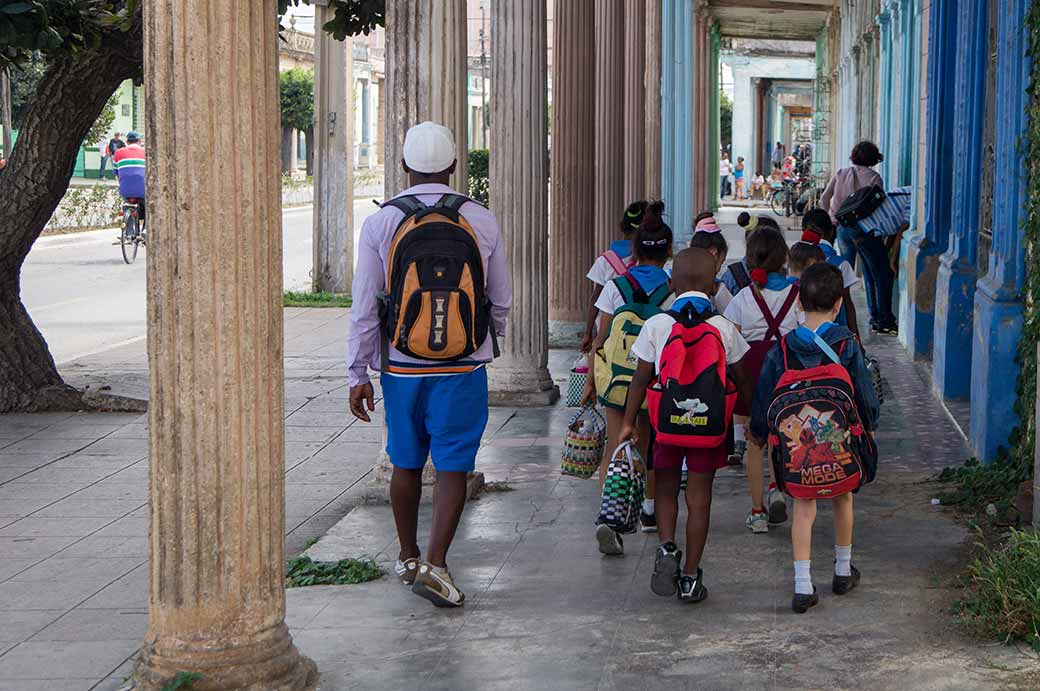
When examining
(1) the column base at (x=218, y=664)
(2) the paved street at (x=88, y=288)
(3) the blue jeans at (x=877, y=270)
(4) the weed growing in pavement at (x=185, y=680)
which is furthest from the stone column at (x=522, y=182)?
(4) the weed growing in pavement at (x=185, y=680)

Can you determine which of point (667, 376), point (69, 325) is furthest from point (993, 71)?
point (69, 325)

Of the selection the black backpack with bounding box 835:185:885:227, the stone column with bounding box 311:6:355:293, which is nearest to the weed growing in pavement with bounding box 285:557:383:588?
the black backpack with bounding box 835:185:885:227

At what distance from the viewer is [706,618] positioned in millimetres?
5730

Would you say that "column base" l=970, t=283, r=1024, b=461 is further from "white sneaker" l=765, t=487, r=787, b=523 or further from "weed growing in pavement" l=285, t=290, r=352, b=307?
"weed growing in pavement" l=285, t=290, r=352, b=307

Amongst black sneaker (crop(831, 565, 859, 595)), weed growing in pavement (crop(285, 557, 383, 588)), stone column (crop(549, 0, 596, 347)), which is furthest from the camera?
stone column (crop(549, 0, 596, 347))

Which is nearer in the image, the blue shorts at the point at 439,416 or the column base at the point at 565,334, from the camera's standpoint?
the blue shorts at the point at 439,416

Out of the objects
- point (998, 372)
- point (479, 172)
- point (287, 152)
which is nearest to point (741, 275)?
point (998, 372)

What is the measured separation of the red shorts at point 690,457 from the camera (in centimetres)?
598

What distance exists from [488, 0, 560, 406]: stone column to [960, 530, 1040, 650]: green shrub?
5642 millimetres

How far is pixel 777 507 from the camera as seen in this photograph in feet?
23.5

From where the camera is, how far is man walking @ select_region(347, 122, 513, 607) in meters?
5.67

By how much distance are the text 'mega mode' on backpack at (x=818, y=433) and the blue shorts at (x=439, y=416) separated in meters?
1.08

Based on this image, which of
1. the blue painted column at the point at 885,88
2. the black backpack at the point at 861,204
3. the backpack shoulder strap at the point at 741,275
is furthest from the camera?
the blue painted column at the point at 885,88

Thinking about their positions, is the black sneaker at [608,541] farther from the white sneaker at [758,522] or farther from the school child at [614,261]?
the school child at [614,261]
